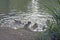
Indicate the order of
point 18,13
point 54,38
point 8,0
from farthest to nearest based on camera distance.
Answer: point 8,0 < point 18,13 < point 54,38

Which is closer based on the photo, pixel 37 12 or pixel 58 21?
pixel 58 21

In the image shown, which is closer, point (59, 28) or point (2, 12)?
point (59, 28)

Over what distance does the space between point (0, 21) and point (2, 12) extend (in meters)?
1.87

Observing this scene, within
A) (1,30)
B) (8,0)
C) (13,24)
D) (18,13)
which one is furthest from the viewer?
(8,0)

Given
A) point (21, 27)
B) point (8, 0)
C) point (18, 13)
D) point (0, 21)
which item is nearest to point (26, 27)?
point (21, 27)

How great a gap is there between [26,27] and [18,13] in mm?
2831

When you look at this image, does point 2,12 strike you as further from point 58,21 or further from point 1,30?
point 58,21

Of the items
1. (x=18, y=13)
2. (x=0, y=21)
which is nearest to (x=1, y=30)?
(x=0, y=21)

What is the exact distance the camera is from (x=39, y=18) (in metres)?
9.75

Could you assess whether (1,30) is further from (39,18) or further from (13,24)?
(39,18)

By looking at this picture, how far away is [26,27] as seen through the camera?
816 centimetres

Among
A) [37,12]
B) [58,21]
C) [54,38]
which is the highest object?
[58,21]

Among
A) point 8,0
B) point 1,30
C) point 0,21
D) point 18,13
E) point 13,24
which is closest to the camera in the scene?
point 1,30

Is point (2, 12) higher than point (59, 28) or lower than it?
lower
